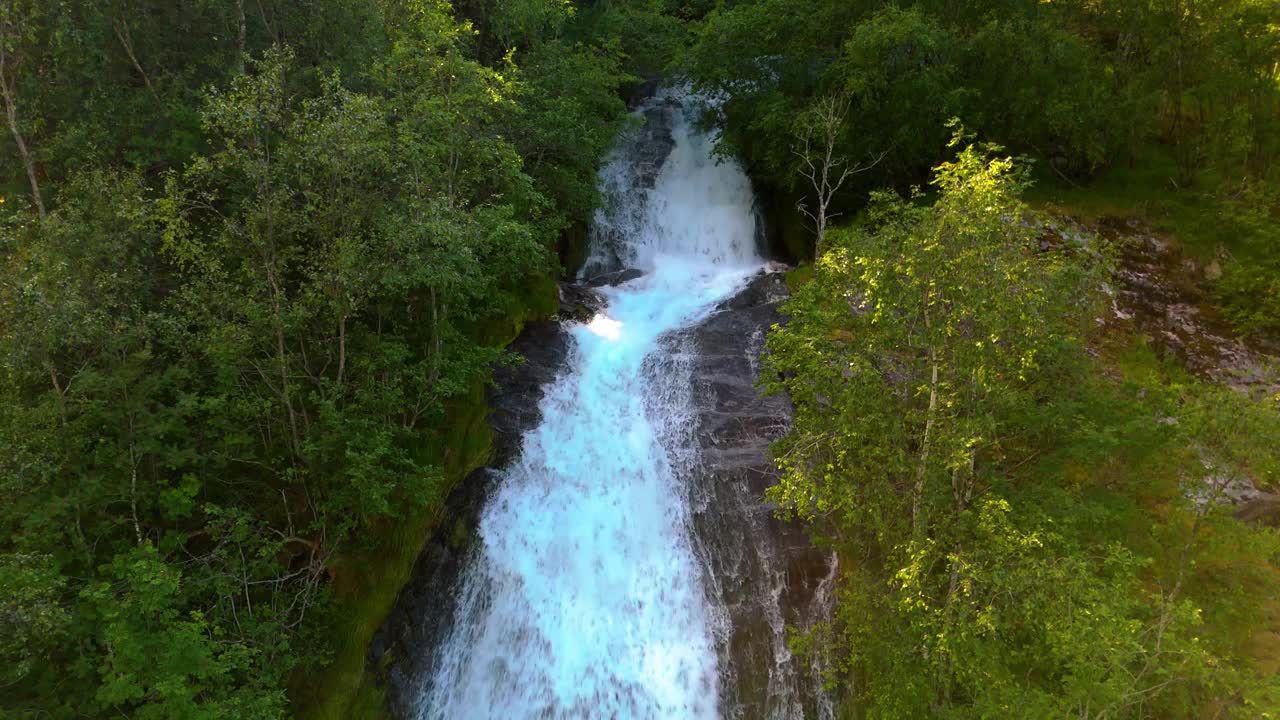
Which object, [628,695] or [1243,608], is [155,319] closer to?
[628,695]

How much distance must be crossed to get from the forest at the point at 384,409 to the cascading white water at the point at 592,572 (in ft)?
5.03

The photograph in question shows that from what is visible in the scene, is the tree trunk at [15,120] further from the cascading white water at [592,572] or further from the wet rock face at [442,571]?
the cascading white water at [592,572]

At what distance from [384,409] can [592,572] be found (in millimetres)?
5139

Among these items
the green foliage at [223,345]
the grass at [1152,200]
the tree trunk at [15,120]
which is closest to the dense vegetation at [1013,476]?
the grass at [1152,200]

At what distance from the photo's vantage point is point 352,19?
1296 cm

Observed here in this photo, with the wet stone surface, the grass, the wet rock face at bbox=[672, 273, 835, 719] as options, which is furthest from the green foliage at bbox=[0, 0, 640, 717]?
the grass

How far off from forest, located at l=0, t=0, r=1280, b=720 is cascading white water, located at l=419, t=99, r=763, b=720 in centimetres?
153

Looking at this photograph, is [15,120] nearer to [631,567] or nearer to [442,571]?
[442,571]

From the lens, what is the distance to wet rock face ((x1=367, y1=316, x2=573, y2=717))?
10.9 meters

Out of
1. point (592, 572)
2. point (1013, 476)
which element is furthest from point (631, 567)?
point (1013, 476)

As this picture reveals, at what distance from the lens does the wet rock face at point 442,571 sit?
1087 centimetres

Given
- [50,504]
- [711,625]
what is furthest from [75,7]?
[711,625]

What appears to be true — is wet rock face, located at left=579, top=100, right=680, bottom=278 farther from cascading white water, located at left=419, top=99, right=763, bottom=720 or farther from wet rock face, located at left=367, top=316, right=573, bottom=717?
wet rock face, located at left=367, top=316, right=573, bottom=717

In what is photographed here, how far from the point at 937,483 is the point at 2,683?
11.8 meters
